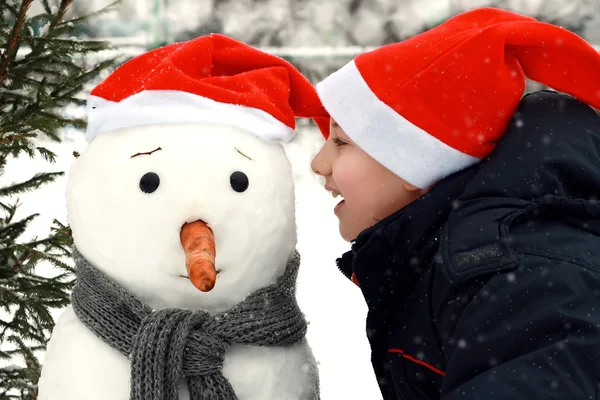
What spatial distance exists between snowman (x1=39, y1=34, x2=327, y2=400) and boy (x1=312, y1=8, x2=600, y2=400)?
0.17 metres

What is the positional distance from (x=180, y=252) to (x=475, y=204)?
1.66ft

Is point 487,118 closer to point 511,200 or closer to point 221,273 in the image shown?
point 511,200

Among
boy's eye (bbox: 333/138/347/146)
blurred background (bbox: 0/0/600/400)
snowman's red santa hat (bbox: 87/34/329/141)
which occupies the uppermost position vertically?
blurred background (bbox: 0/0/600/400)

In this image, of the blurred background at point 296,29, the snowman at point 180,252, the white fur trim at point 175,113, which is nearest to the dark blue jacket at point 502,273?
the snowman at point 180,252

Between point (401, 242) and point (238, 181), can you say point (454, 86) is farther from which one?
point (238, 181)

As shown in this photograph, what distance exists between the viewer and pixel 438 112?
1250 millimetres

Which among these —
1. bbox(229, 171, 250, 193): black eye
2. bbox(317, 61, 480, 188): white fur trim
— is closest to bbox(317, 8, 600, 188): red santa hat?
bbox(317, 61, 480, 188): white fur trim

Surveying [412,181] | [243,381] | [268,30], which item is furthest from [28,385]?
[268,30]

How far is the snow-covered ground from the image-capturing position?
8.26 ft

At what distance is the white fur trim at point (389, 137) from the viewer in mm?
1271

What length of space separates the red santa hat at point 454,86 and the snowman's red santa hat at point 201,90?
0.51ft

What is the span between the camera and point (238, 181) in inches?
46.8

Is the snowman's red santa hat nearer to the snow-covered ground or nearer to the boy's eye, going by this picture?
the boy's eye

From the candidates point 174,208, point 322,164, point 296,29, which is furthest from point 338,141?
point 296,29
